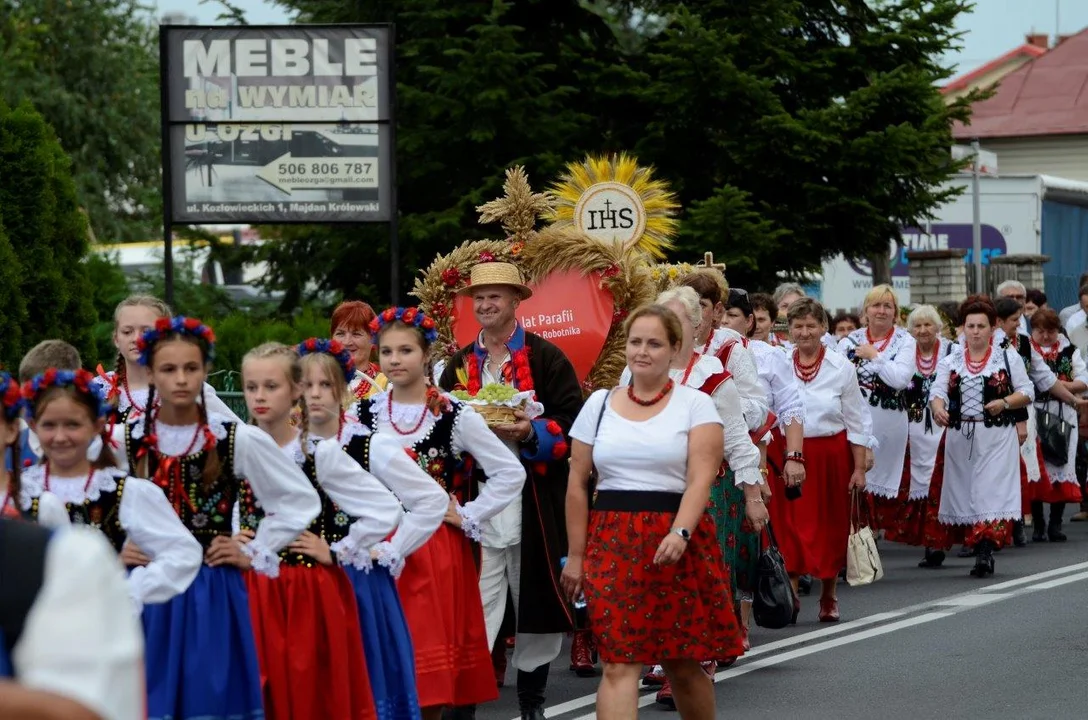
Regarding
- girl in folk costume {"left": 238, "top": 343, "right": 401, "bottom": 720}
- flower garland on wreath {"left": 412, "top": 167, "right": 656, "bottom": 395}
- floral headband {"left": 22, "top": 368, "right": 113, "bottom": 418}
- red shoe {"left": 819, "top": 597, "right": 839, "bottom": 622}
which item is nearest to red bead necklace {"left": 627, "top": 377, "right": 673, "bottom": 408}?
girl in folk costume {"left": 238, "top": 343, "right": 401, "bottom": 720}

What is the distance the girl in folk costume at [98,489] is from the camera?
19.0ft

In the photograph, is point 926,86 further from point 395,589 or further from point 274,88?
point 395,589

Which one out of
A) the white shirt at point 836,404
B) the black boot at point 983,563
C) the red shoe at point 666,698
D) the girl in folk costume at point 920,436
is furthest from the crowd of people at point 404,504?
the girl in folk costume at point 920,436

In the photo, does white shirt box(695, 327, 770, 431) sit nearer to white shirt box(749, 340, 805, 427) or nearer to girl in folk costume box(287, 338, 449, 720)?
white shirt box(749, 340, 805, 427)

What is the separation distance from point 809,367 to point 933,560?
2914 millimetres

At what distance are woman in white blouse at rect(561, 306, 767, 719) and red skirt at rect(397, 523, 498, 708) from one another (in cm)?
76

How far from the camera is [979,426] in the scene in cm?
1409

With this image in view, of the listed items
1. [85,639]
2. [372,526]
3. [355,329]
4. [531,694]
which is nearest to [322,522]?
[372,526]

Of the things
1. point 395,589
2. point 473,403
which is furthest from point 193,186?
point 395,589

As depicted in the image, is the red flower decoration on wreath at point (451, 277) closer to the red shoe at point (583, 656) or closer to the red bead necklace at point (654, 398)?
the red shoe at point (583, 656)

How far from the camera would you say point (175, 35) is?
49.3 ft

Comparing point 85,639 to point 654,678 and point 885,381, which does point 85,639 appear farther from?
point 885,381

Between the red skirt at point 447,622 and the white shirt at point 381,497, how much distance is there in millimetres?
218

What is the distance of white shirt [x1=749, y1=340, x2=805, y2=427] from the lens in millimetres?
11094
